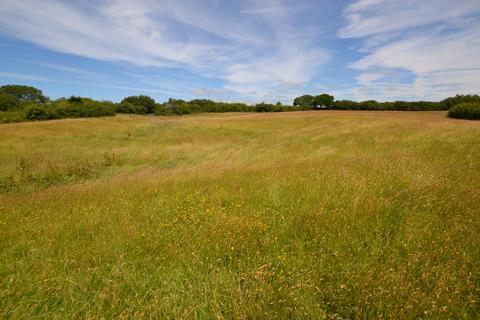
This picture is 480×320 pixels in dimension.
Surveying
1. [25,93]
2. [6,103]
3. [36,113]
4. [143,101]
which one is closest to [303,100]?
[143,101]

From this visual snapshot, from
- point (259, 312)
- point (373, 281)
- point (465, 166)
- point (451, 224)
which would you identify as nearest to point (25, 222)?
point (259, 312)

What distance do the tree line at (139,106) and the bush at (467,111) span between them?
161 cm

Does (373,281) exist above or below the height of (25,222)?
above

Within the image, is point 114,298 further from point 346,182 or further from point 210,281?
point 346,182

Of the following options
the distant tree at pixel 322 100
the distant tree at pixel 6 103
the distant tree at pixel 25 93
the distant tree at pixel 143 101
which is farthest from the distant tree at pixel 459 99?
the distant tree at pixel 25 93

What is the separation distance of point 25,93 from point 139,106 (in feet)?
208

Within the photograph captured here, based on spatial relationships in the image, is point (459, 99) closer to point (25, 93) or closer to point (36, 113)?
point (36, 113)

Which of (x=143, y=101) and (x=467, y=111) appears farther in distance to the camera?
(x=143, y=101)

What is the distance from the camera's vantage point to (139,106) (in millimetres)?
102938

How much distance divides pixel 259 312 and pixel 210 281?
790 millimetres

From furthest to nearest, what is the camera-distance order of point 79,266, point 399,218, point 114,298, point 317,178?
point 317,178 → point 399,218 → point 79,266 → point 114,298

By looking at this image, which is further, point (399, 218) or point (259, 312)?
point (399, 218)

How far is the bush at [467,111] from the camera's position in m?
30.6

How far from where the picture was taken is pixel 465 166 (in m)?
7.55
